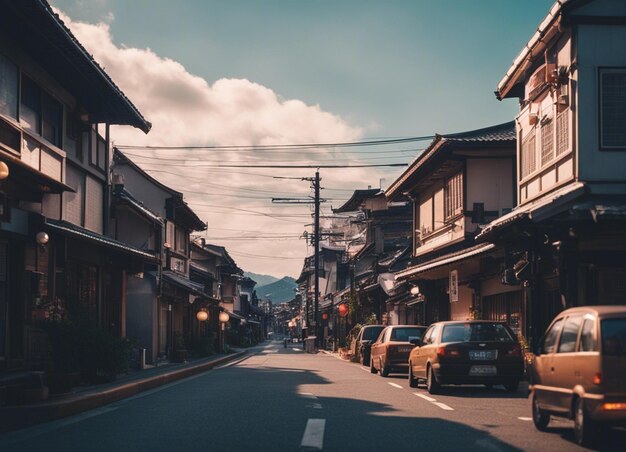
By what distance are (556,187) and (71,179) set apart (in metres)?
12.6

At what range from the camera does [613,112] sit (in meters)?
19.5

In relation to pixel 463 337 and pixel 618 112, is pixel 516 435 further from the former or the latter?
pixel 618 112

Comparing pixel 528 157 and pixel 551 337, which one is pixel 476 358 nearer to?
pixel 551 337

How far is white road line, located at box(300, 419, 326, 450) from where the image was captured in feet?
31.6

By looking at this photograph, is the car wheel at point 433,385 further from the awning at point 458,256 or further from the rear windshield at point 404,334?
the rear windshield at point 404,334

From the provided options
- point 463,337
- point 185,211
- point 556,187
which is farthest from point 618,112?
point 185,211

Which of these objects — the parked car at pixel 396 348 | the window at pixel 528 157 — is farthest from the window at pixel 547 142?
the parked car at pixel 396 348

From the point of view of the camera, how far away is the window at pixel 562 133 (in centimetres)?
2045

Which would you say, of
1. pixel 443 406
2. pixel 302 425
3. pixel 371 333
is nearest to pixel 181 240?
pixel 371 333

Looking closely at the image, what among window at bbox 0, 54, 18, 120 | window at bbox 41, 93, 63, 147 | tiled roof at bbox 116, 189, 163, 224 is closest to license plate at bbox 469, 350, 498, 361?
window at bbox 0, 54, 18, 120

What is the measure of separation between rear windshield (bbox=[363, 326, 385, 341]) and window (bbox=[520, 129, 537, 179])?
13273 millimetres

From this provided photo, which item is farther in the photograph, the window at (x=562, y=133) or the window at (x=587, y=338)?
the window at (x=562, y=133)

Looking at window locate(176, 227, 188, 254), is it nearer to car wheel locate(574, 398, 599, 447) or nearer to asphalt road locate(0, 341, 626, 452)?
asphalt road locate(0, 341, 626, 452)

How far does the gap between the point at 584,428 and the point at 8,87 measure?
45.5ft
